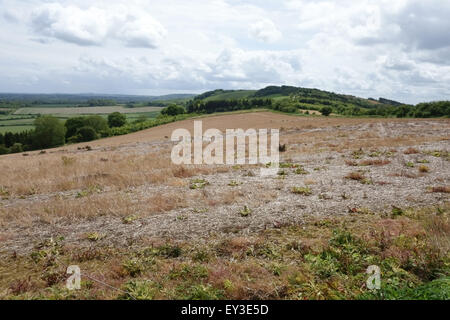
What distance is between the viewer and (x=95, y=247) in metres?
7.82

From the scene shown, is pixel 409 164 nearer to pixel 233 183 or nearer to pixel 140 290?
pixel 233 183

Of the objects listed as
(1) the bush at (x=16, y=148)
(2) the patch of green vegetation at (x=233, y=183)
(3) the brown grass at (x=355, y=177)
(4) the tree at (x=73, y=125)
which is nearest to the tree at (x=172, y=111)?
(4) the tree at (x=73, y=125)

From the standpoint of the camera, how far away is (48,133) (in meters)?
86.0

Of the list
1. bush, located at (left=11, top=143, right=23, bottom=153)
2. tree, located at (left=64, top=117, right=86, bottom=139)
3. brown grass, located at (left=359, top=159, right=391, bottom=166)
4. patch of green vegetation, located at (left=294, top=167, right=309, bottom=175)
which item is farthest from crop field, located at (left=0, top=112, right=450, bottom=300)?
tree, located at (left=64, top=117, right=86, bottom=139)

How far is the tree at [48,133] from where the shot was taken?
85.9 metres

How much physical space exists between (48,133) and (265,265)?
323 ft

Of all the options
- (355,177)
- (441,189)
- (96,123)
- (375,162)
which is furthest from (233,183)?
(96,123)

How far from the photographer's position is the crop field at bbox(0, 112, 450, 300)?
5586 millimetres

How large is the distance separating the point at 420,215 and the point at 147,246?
8.62m

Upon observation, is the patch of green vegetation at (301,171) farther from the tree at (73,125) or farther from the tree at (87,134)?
the tree at (73,125)

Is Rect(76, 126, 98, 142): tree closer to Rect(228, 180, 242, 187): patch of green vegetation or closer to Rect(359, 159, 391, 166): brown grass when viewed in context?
Rect(228, 180, 242, 187): patch of green vegetation
